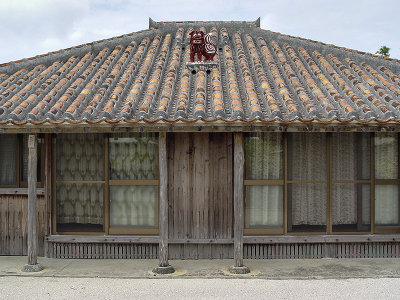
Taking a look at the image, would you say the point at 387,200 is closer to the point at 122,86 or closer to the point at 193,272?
the point at 193,272

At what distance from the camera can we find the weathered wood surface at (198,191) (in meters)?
9.30

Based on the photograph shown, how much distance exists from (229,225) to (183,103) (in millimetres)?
2750

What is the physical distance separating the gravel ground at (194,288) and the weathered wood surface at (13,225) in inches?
64.7

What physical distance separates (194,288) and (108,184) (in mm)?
3121

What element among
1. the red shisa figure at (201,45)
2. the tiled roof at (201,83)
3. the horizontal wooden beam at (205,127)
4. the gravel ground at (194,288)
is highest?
the red shisa figure at (201,45)

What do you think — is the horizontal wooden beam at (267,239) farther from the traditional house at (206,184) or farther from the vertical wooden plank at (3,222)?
the vertical wooden plank at (3,222)

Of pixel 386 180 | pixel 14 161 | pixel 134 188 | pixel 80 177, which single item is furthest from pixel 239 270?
pixel 14 161

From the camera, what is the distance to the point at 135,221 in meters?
9.53

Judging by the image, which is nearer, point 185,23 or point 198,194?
point 198,194

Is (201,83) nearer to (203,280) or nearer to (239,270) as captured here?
(239,270)

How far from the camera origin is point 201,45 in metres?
10.8

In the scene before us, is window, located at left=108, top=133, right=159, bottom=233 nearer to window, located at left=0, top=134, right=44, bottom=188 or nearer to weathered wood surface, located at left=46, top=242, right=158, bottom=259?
weathered wood surface, located at left=46, top=242, right=158, bottom=259

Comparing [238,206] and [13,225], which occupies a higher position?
[238,206]

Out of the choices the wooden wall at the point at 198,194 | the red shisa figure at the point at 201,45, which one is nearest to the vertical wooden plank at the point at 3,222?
the wooden wall at the point at 198,194
